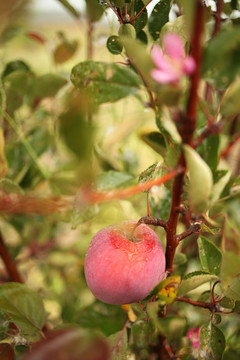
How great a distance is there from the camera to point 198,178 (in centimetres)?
26

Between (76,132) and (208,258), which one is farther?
(208,258)

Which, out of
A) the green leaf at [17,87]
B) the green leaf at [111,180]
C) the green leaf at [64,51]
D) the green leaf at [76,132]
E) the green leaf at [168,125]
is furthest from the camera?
the green leaf at [64,51]

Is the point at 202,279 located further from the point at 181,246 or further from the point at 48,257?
the point at 48,257

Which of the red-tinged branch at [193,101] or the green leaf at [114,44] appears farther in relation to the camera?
the green leaf at [114,44]

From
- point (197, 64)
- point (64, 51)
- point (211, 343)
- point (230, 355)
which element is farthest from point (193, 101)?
point (64, 51)

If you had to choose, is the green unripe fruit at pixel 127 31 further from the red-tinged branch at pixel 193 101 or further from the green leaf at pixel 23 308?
the green leaf at pixel 23 308

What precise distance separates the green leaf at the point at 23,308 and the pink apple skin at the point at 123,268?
0.33ft

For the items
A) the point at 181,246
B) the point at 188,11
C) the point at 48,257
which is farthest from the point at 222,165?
the point at 48,257

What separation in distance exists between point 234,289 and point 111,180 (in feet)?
0.64

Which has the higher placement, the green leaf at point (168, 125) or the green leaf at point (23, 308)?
the green leaf at point (168, 125)

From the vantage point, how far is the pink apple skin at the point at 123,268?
14.4 inches

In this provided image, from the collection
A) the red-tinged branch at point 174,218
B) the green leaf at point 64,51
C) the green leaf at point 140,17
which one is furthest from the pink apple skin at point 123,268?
the green leaf at point 64,51

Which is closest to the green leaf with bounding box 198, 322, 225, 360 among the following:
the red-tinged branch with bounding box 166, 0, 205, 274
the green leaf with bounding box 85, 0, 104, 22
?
the red-tinged branch with bounding box 166, 0, 205, 274

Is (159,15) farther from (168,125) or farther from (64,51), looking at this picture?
(64,51)
